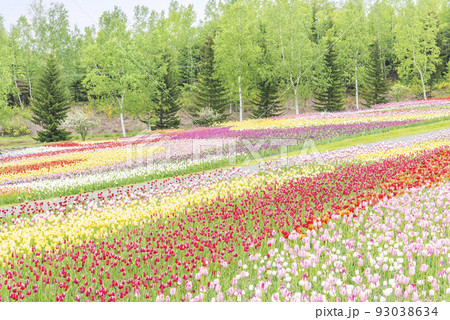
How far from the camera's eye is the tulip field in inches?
161

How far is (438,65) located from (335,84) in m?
24.7

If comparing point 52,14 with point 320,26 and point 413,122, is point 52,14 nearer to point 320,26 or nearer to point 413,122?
point 320,26

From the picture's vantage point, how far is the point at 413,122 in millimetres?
23109

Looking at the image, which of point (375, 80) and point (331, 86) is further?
point (375, 80)

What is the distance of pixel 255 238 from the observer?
221 inches

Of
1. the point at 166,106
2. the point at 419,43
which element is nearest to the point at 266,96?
the point at 166,106

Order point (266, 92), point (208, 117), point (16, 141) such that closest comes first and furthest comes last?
point (208, 117), point (16, 141), point (266, 92)

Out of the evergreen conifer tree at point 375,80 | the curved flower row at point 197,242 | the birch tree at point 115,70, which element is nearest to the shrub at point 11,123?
the birch tree at point 115,70

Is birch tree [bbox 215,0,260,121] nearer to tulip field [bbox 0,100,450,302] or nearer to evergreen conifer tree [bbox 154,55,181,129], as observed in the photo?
evergreen conifer tree [bbox 154,55,181,129]

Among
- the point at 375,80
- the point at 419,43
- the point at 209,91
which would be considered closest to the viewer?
the point at 209,91

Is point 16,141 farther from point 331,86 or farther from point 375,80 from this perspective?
point 375,80

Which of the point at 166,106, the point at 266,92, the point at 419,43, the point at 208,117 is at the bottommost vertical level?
the point at 208,117

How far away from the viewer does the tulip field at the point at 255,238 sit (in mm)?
4086

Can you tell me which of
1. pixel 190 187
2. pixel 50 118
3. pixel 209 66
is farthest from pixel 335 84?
pixel 190 187
